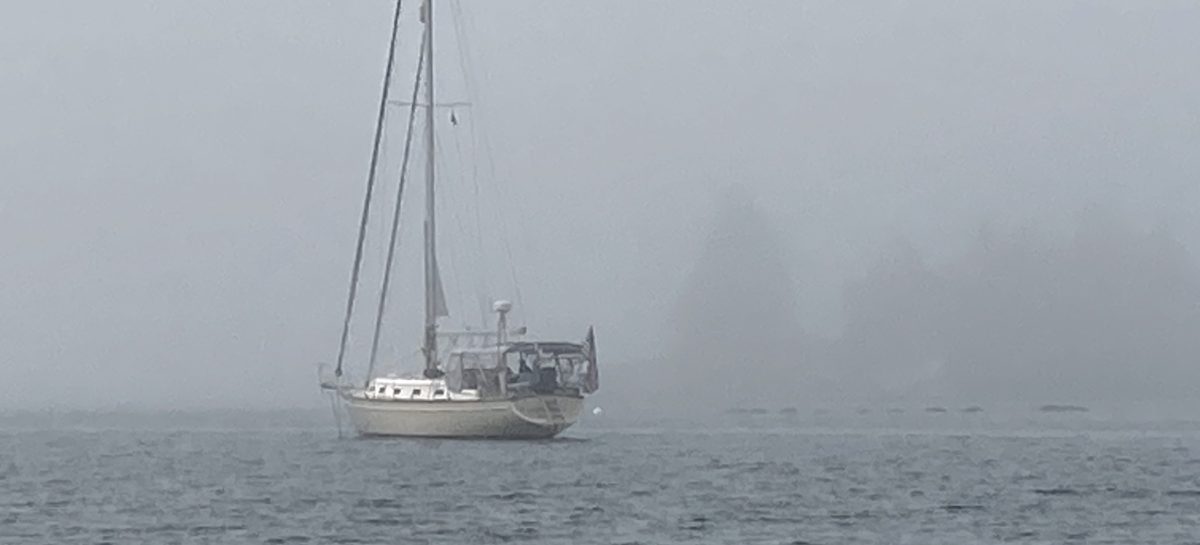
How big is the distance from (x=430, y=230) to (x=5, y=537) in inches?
2122

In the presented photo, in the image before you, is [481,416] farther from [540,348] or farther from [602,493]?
[602,493]

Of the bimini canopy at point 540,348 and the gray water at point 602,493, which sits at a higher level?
the bimini canopy at point 540,348

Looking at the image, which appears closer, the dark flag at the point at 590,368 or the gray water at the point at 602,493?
the gray water at the point at 602,493

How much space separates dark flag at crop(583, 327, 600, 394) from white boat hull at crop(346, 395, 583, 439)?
701 millimetres

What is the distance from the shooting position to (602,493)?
255 feet

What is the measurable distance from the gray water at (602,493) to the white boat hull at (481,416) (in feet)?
2.68

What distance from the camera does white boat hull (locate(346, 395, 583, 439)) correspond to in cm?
10462

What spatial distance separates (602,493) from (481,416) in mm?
27562

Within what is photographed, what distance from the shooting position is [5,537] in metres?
61.1

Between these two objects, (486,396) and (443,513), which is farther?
(486,396)

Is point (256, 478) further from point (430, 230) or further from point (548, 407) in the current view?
point (430, 230)

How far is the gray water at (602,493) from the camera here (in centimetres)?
6231

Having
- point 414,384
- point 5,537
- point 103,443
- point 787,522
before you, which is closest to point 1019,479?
point 787,522

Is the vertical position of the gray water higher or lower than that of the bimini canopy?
lower
